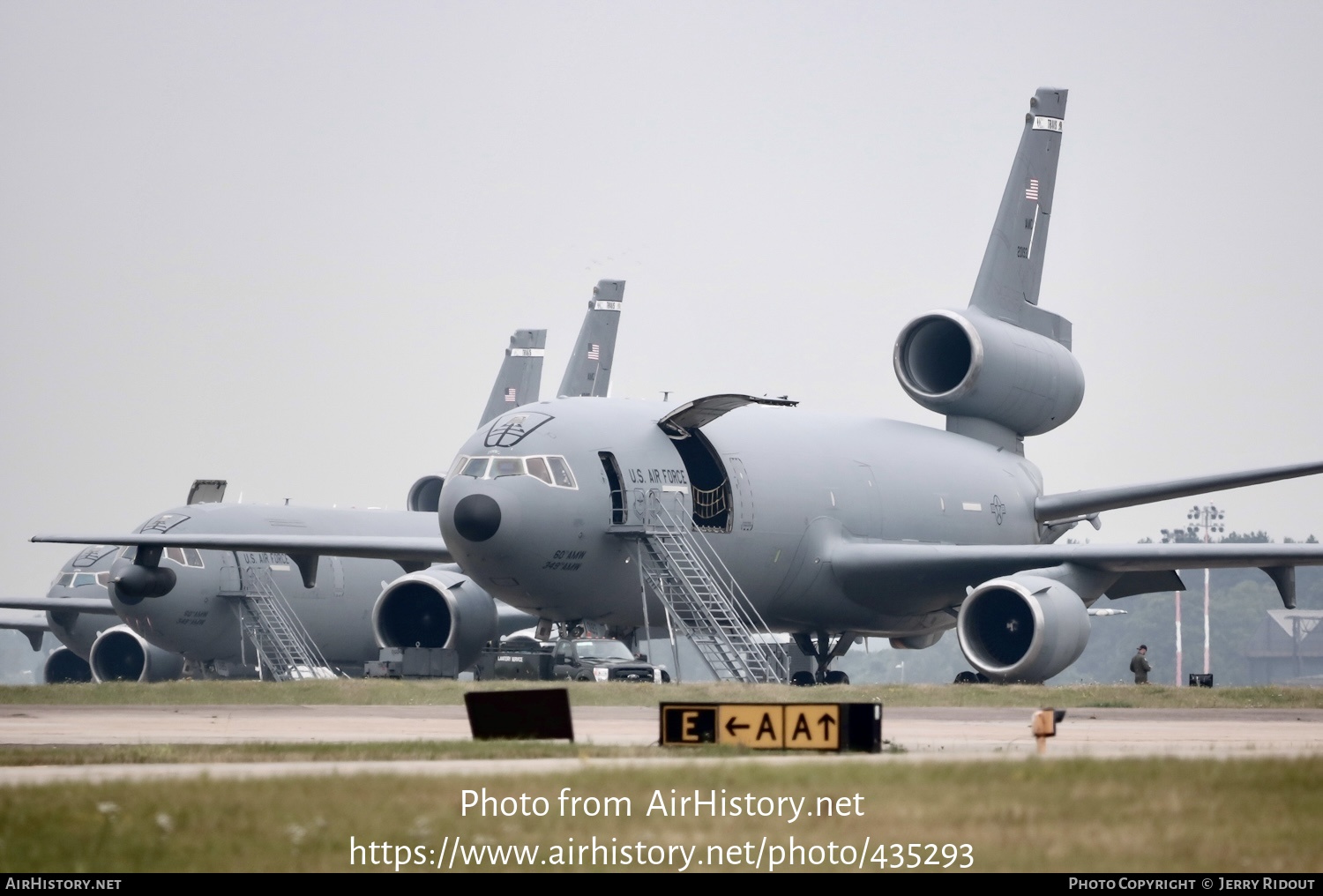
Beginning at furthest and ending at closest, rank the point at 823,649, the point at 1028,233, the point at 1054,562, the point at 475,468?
1. the point at 1028,233
2. the point at 823,649
3. the point at 1054,562
4. the point at 475,468

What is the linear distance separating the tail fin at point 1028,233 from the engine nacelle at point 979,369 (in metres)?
0.76

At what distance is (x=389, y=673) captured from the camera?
117 ft

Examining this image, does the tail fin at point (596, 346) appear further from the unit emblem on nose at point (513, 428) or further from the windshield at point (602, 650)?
the unit emblem on nose at point (513, 428)

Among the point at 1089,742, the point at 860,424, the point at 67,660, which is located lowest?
the point at 67,660

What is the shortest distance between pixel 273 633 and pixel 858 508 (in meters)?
13.4

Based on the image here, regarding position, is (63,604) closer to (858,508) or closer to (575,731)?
(858,508)

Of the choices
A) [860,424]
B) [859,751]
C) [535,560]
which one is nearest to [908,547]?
[860,424]

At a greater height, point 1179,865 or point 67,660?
point 1179,865

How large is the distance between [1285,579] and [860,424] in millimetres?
8927

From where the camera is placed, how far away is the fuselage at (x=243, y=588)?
131 feet

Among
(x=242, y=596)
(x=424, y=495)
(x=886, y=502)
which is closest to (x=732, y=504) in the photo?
(x=886, y=502)

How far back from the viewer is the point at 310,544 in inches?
1399
